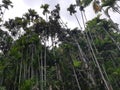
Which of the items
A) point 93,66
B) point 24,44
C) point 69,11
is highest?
point 69,11

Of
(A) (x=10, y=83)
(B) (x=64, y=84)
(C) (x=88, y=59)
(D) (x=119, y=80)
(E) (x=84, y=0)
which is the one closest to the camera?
(A) (x=10, y=83)

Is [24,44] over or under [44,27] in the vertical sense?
under

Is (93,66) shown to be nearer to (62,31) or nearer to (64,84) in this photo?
(64,84)

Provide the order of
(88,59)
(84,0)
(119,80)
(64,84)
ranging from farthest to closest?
(88,59) < (119,80) < (84,0) < (64,84)

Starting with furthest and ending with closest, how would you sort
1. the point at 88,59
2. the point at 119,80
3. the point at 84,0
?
the point at 88,59
the point at 119,80
the point at 84,0

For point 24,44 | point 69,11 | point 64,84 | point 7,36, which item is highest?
point 69,11

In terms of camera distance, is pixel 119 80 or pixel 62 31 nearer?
pixel 119 80

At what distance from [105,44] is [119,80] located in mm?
5099

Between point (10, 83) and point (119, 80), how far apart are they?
11.5 meters

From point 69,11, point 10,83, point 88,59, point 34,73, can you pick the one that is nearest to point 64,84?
point 34,73

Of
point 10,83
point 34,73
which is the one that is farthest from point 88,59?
point 10,83

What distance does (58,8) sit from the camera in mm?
27453

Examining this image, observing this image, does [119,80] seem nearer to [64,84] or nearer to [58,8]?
[64,84]

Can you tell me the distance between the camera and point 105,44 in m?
27.4
